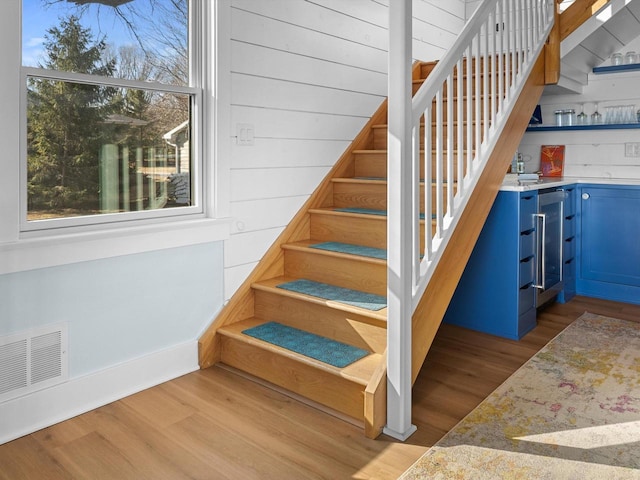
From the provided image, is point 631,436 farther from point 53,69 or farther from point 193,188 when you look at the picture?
point 53,69

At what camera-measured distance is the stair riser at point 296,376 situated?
2293 mm

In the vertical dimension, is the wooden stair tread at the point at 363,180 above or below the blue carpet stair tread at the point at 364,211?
above

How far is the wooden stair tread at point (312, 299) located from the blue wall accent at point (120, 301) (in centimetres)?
26

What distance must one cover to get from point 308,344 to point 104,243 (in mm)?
1045

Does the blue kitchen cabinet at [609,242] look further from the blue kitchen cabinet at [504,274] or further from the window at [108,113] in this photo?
the window at [108,113]

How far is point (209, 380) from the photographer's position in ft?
8.77

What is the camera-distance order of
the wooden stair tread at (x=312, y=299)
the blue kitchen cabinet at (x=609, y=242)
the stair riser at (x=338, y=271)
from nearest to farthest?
1. the wooden stair tread at (x=312, y=299)
2. the stair riser at (x=338, y=271)
3. the blue kitchen cabinet at (x=609, y=242)

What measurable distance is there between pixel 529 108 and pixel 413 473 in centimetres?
255

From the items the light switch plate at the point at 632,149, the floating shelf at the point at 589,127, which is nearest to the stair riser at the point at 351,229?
the floating shelf at the point at 589,127

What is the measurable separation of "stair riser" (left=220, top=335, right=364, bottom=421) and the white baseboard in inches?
8.1

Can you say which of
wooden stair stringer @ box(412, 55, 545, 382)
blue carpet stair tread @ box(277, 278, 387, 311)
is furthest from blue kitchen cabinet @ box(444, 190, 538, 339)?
blue carpet stair tread @ box(277, 278, 387, 311)

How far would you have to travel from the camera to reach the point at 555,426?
86.4 inches

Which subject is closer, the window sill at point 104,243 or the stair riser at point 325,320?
the window sill at point 104,243

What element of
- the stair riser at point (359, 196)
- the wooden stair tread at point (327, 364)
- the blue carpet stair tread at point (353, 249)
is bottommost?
the wooden stair tread at point (327, 364)
